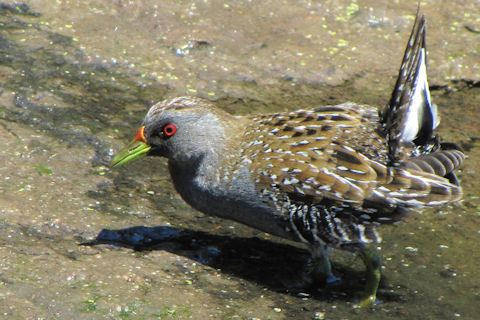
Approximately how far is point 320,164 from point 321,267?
33.4 inches

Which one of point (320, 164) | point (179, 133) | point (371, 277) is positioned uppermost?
point (320, 164)

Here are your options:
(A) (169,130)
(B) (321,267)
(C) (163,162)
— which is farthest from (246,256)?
(C) (163,162)

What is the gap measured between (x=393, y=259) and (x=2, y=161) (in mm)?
3226

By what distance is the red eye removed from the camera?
7688 mm

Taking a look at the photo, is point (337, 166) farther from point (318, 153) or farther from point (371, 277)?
point (371, 277)

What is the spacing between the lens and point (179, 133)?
7688 millimetres

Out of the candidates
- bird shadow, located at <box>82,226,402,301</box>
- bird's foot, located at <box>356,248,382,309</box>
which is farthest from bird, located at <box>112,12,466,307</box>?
bird shadow, located at <box>82,226,402,301</box>

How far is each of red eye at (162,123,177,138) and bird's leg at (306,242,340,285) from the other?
1.37m

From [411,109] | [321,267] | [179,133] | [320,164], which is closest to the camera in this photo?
[320,164]

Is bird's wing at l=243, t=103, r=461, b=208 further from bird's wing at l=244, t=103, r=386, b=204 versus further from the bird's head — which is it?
the bird's head

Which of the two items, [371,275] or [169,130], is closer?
[371,275]

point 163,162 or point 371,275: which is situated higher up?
point 371,275

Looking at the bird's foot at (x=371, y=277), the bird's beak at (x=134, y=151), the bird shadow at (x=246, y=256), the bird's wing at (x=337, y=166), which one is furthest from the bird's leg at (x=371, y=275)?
the bird's beak at (x=134, y=151)

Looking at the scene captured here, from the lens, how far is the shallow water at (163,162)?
23.0 ft
